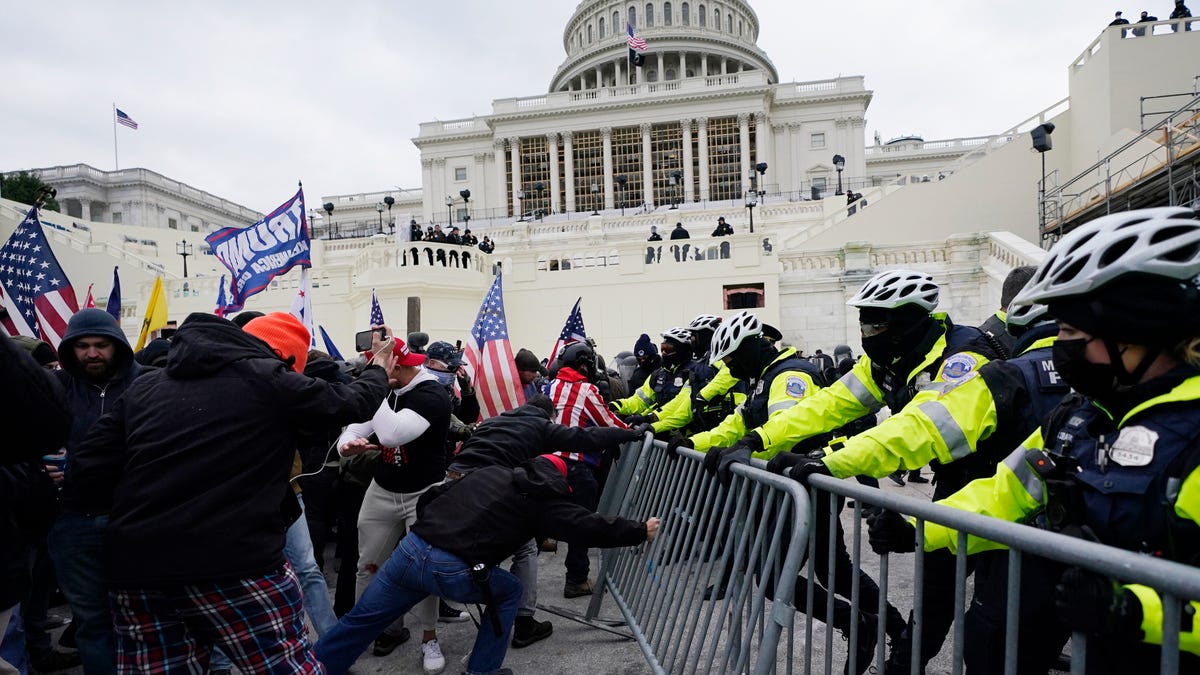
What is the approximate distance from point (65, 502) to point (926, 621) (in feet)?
12.4

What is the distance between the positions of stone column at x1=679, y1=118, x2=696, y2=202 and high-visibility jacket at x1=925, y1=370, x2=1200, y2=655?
55.6m

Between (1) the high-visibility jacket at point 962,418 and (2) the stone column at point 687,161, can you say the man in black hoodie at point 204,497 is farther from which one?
(2) the stone column at point 687,161

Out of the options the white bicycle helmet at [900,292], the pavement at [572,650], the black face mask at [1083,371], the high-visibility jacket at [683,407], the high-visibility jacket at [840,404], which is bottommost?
the pavement at [572,650]

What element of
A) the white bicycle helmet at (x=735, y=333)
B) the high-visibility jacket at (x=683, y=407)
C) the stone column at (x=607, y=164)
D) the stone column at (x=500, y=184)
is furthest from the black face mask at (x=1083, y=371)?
the stone column at (x=500, y=184)

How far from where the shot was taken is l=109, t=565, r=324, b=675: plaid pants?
2.49 m

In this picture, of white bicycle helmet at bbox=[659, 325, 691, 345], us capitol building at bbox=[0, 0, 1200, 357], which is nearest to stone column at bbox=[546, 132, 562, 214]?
us capitol building at bbox=[0, 0, 1200, 357]

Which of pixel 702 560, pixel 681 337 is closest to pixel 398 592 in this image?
pixel 702 560

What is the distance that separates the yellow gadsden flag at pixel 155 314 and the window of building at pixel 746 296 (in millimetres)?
12948

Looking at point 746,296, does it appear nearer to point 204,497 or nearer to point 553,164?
point 204,497

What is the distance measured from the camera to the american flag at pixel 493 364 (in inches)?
265

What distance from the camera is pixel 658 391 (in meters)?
6.92

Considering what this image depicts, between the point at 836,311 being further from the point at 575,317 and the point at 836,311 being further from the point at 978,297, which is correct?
the point at 575,317

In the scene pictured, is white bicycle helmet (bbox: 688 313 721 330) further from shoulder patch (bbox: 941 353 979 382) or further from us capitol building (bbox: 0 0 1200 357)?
us capitol building (bbox: 0 0 1200 357)

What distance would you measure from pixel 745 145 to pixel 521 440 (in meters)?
55.8
